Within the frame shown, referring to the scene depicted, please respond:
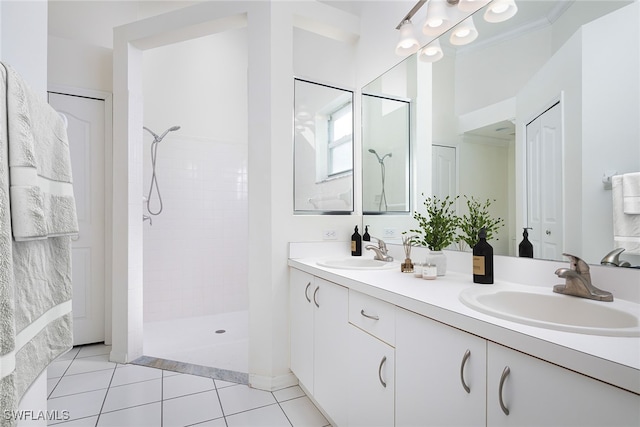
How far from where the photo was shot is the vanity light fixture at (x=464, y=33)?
1.52m

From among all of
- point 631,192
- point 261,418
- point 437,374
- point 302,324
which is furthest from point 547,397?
point 261,418

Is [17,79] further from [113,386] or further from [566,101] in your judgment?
[113,386]

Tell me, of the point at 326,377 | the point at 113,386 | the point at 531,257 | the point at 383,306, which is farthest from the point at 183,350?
the point at 531,257

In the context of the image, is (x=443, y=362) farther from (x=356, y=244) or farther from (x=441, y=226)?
(x=356, y=244)

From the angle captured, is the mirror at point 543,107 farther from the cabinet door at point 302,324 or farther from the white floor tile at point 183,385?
the white floor tile at point 183,385

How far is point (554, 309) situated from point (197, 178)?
329cm

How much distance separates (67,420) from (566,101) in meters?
2.75

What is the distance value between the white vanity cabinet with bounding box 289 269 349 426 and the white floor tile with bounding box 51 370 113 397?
50.9 inches

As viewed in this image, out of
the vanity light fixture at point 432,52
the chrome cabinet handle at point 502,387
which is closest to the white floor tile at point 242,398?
the chrome cabinet handle at point 502,387

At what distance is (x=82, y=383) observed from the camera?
210 centimetres

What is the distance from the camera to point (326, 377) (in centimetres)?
158

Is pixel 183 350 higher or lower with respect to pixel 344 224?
lower

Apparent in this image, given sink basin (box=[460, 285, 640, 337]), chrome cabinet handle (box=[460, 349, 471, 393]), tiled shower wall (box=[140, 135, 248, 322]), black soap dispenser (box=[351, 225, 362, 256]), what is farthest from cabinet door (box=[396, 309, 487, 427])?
tiled shower wall (box=[140, 135, 248, 322])

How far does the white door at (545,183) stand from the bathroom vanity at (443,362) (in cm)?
17
